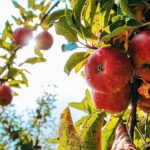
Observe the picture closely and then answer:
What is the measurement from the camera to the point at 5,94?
3787 millimetres

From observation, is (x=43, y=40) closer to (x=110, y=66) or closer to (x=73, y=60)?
(x=73, y=60)

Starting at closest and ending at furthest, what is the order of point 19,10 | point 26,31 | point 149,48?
point 149,48 < point 26,31 < point 19,10

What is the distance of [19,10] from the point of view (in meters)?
4.23

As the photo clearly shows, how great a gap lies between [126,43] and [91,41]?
0.64ft

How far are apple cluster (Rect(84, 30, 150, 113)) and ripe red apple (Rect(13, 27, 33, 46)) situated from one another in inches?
103

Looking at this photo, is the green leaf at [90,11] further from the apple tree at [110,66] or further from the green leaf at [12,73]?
the green leaf at [12,73]

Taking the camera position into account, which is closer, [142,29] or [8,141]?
[142,29]

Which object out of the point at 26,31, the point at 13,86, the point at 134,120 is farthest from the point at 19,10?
the point at 134,120

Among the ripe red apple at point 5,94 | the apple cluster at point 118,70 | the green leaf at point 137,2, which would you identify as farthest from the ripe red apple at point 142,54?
the ripe red apple at point 5,94

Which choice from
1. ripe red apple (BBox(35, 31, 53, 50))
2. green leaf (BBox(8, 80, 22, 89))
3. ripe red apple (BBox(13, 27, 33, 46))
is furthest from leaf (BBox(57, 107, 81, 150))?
ripe red apple (BBox(35, 31, 53, 50))

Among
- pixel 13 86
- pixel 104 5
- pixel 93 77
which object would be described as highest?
pixel 104 5

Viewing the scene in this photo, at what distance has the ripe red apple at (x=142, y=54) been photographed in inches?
40.6

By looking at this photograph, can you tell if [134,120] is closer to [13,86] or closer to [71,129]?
[71,129]

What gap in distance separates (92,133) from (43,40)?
3057 mm
